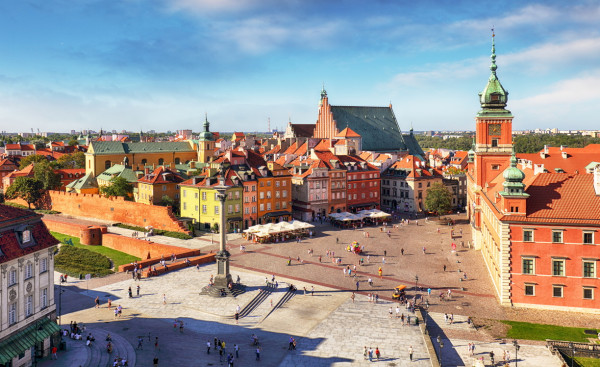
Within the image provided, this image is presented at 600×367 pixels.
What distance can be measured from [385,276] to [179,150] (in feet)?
316

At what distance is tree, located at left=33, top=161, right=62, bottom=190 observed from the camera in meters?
107

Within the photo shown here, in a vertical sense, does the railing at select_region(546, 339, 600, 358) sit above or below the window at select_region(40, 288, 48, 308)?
below

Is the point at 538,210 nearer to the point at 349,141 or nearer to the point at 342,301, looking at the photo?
the point at 342,301

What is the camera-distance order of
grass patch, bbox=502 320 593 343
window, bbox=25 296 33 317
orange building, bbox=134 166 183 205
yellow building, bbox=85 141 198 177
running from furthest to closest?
yellow building, bbox=85 141 198 177 → orange building, bbox=134 166 183 205 → grass patch, bbox=502 320 593 343 → window, bbox=25 296 33 317

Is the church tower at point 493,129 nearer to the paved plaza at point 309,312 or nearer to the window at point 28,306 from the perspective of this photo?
the paved plaza at point 309,312

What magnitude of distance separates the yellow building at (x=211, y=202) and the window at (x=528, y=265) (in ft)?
147

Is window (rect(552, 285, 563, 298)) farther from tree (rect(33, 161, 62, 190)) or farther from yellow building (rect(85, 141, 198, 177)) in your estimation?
tree (rect(33, 161, 62, 190))

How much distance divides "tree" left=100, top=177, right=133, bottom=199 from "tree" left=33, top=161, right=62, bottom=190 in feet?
53.0

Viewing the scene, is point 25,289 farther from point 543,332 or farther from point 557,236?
point 557,236

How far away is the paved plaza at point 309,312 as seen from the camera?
116 ft

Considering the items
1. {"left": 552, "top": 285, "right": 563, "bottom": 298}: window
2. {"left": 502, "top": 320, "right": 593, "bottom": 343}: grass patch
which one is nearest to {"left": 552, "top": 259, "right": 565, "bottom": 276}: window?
{"left": 552, "top": 285, "right": 563, "bottom": 298}: window

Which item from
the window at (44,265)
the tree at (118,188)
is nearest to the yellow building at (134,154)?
the tree at (118,188)

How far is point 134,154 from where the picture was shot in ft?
424

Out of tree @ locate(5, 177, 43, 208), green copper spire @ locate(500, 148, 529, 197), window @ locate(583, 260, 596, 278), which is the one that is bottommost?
window @ locate(583, 260, 596, 278)
